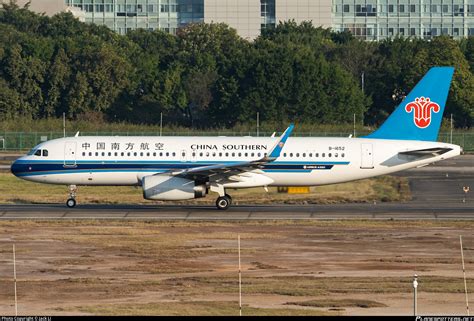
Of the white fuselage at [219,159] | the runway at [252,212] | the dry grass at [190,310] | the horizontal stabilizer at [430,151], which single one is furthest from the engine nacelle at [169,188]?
the dry grass at [190,310]

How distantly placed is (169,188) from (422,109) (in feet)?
46.7

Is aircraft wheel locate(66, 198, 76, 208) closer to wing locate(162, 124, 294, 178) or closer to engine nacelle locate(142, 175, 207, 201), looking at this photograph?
engine nacelle locate(142, 175, 207, 201)

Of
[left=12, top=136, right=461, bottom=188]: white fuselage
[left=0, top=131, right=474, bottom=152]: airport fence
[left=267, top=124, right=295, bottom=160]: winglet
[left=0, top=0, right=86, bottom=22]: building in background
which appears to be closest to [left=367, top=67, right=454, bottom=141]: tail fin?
[left=12, top=136, right=461, bottom=188]: white fuselage

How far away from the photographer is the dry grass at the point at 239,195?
6419 centimetres

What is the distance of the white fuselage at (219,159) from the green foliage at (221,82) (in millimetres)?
57323

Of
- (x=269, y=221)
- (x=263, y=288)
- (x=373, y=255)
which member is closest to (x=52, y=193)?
(x=269, y=221)

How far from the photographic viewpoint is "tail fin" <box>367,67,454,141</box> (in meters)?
60.3

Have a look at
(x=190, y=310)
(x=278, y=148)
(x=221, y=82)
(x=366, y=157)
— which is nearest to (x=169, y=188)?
(x=278, y=148)

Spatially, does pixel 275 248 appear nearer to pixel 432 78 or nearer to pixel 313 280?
pixel 313 280

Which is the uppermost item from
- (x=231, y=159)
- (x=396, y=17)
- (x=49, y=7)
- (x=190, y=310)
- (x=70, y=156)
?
(x=49, y=7)

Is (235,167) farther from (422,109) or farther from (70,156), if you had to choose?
(422,109)

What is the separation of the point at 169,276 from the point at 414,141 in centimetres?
2522

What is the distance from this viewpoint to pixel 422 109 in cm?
6062

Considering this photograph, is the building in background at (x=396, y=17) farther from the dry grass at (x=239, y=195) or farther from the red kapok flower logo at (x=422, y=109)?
the red kapok flower logo at (x=422, y=109)
